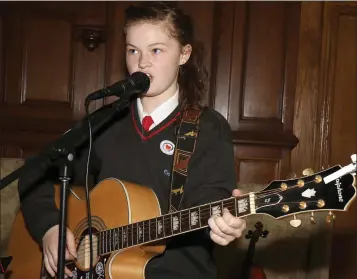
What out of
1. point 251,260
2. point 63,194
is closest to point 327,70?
point 251,260

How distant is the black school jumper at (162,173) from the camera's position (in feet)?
4.89

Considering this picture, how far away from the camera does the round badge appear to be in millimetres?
1562

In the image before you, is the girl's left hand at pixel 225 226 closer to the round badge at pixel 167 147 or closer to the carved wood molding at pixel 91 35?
the round badge at pixel 167 147

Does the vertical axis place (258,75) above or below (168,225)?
above

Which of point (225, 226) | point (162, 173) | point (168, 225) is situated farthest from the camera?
point (162, 173)

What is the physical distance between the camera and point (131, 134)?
5.33 ft

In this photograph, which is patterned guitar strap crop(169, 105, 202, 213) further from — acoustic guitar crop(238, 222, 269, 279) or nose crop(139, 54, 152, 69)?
acoustic guitar crop(238, 222, 269, 279)

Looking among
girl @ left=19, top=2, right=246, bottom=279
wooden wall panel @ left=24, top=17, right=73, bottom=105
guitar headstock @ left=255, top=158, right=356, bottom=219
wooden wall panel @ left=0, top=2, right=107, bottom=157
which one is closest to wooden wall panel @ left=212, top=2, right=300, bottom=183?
wooden wall panel @ left=0, top=2, right=107, bottom=157

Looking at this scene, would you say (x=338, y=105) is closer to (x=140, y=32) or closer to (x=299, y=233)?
(x=299, y=233)

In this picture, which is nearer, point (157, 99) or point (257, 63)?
point (157, 99)

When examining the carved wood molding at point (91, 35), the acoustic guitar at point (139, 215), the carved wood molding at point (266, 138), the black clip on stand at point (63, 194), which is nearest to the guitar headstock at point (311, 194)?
the acoustic guitar at point (139, 215)

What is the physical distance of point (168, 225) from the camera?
52.8 inches

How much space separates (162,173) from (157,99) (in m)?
0.21

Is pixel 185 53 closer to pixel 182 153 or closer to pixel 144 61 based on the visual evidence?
pixel 144 61
